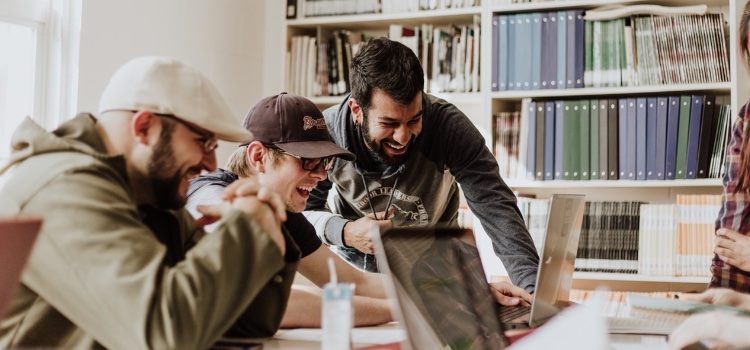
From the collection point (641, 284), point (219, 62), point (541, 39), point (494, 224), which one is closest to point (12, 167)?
point (494, 224)

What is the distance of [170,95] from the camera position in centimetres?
117

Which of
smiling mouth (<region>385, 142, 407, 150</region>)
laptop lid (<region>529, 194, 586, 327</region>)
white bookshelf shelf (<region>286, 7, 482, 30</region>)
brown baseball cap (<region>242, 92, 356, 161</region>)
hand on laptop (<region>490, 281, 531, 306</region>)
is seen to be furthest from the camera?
white bookshelf shelf (<region>286, 7, 482, 30</region>)

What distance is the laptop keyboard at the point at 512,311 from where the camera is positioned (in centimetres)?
159

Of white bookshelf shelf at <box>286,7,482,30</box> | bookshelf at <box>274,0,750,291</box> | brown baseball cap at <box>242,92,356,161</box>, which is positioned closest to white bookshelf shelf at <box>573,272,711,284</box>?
bookshelf at <box>274,0,750,291</box>

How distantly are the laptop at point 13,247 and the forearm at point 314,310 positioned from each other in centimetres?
75

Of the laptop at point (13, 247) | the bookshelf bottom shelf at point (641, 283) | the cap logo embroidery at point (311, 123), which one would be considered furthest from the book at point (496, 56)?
the laptop at point (13, 247)

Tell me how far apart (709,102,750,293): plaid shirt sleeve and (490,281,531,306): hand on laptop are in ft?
2.50

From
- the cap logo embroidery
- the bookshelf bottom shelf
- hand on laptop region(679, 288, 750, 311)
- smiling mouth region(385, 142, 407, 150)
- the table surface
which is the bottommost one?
the bookshelf bottom shelf

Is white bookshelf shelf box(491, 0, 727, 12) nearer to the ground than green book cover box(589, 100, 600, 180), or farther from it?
farther from it

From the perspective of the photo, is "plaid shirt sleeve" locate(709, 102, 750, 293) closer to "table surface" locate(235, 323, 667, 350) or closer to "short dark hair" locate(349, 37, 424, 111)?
"table surface" locate(235, 323, 667, 350)

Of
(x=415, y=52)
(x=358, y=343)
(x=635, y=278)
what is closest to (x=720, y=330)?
(x=358, y=343)

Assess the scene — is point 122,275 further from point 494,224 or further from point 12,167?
point 494,224

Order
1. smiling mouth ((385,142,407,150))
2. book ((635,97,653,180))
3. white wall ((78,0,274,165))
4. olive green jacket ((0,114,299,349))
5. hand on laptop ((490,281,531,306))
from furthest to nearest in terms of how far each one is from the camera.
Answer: book ((635,97,653,180)) → white wall ((78,0,274,165)) → smiling mouth ((385,142,407,150)) → hand on laptop ((490,281,531,306)) → olive green jacket ((0,114,299,349))

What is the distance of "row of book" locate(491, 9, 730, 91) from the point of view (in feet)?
10.1
